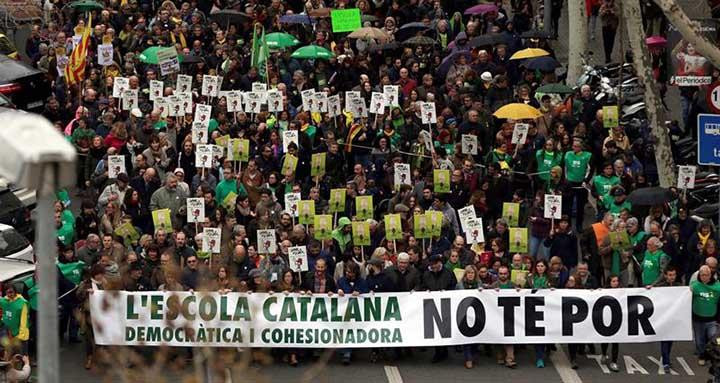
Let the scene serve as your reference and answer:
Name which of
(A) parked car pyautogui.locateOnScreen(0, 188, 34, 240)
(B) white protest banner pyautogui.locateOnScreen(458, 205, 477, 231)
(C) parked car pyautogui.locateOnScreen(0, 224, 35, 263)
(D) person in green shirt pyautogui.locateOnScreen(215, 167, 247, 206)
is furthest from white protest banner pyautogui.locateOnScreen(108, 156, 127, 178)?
(B) white protest banner pyautogui.locateOnScreen(458, 205, 477, 231)

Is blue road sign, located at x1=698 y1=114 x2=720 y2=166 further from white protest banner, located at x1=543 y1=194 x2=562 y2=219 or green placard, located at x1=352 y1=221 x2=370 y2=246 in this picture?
green placard, located at x1=352 y1=221 x2=370 y2=246

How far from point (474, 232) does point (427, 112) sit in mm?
4373

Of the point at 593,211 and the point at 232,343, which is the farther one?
the point at 593,211

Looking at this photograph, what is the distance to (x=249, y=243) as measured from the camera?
22.4 m

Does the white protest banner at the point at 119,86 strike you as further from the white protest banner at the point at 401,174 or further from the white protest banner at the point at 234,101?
the white protest banner at the point at 401,174

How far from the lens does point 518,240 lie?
21.8 m

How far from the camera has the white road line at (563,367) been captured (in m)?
20.4

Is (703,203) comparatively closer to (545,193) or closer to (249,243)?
(545,193)

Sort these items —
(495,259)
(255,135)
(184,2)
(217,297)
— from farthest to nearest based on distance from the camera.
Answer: (184,2), (255,135), (495,259), (217,297)

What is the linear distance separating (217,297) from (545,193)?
586 cm

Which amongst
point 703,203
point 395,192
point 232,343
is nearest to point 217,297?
point 232,343

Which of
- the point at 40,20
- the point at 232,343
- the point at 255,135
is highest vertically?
the point at 40,20

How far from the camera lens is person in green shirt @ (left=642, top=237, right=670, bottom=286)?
69.3 ft

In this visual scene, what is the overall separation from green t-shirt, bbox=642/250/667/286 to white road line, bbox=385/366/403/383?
3245 mm
